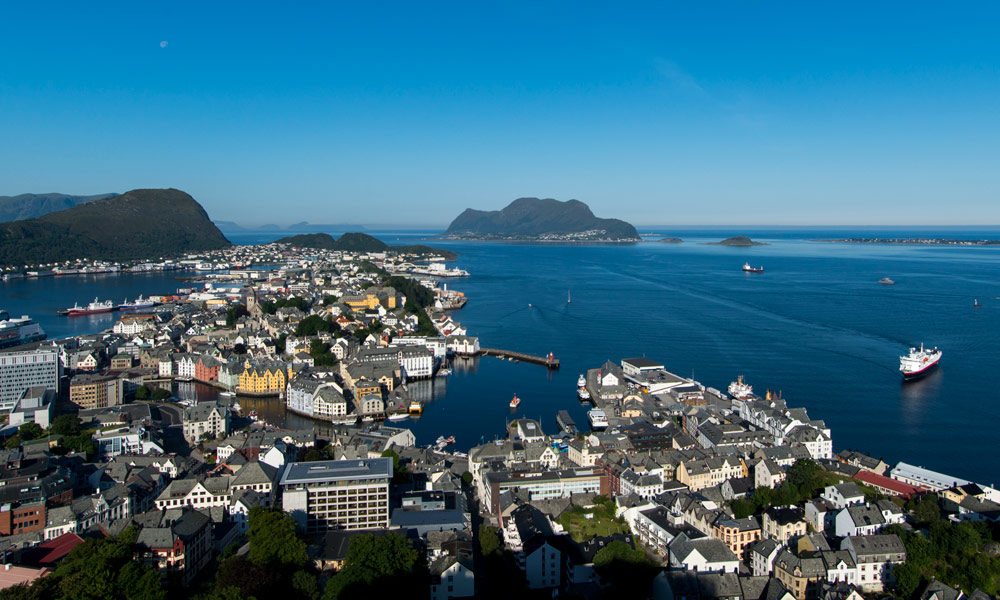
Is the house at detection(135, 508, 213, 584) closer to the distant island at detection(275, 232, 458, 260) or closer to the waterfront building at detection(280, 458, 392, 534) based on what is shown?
the waterfront building at detection(280, 458, 392, 534)

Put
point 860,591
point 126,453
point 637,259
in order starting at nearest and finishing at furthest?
1. point 860,591
2. point 126,453
3. point 637,259

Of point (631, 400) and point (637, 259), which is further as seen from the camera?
point (637, 259)

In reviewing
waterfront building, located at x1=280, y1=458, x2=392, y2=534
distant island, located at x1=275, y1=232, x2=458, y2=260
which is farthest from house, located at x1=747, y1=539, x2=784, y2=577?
distant island, located at x1=275, y1=232, x2=458, y2=260

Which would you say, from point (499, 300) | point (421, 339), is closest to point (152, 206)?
point (499, 300)

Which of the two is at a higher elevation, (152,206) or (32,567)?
(152,206)

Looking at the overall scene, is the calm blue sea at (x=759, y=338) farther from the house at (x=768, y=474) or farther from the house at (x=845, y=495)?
the house at (x=845, y=495)

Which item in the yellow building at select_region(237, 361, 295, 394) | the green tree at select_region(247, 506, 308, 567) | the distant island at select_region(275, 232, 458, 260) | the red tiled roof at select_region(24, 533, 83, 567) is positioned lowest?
the yellow building at select_region(237, 361, 295, 394)

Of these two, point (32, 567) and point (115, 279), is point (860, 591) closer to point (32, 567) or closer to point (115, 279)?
point (32, 567)
